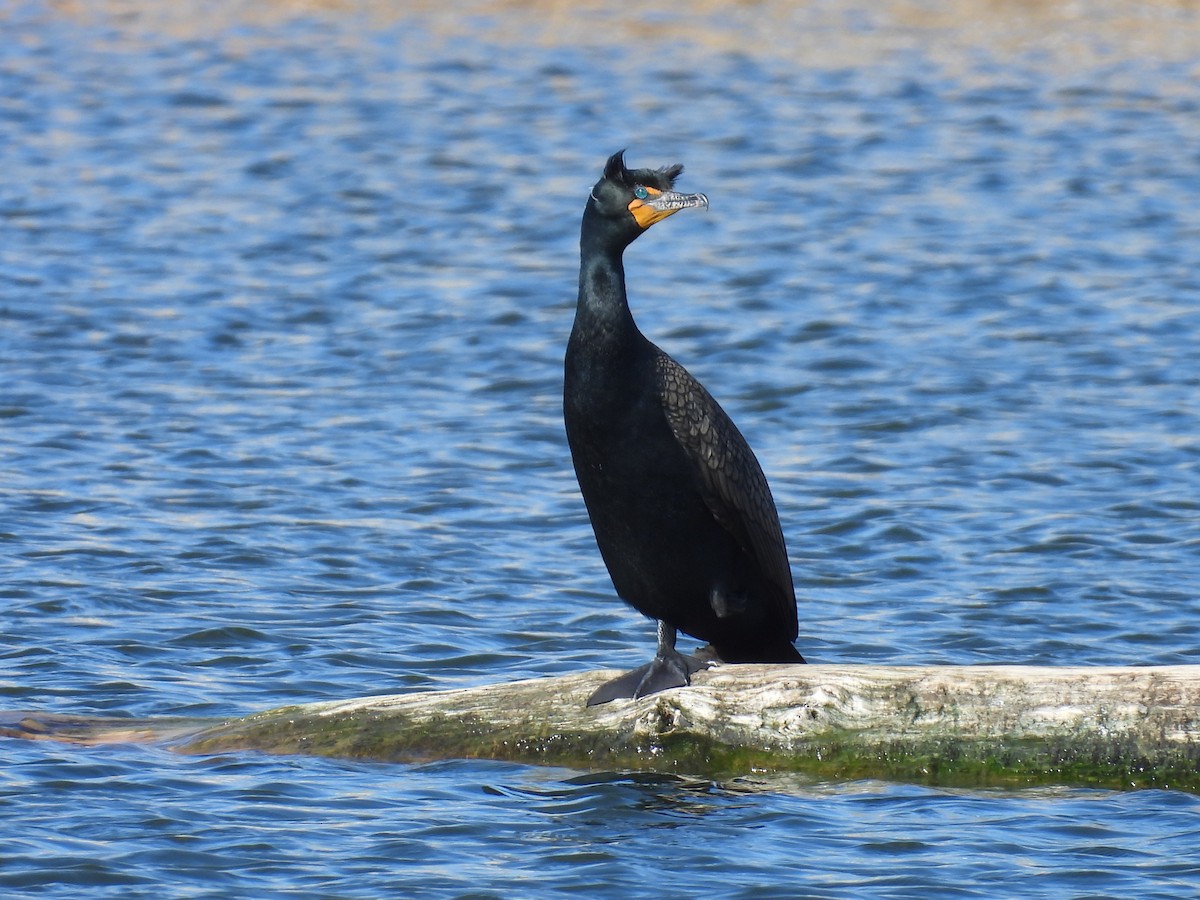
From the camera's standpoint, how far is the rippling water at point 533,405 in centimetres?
580

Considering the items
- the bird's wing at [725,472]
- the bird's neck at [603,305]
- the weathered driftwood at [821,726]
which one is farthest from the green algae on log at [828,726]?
the bird's neck at [603,305]

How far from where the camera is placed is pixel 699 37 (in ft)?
75.4

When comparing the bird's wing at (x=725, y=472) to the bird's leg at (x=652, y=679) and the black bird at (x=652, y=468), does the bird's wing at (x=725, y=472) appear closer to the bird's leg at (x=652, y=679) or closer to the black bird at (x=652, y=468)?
the black bird at (x=652, y=468)

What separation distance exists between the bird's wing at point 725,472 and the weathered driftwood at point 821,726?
437mm

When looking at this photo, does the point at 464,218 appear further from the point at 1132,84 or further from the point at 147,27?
the point at 147,27

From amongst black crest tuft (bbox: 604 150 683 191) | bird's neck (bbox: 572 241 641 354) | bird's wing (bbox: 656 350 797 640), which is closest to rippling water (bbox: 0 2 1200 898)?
bird's wing (bbox: 656 350 797 640)

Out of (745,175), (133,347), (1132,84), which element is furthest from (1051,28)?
(133,347)

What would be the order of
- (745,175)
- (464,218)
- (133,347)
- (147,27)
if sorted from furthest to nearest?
(147,27) → (745,175) → (464,218) → (133,347)

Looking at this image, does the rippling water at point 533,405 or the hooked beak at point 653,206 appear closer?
the rippling water at point 533,405

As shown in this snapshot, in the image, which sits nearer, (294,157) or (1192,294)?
(1192,294)

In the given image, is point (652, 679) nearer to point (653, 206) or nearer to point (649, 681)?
point (649, 681)

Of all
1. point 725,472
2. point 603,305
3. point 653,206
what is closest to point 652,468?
point 725,472

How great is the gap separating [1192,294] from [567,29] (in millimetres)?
11183

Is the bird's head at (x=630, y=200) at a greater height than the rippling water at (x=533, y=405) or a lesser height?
greater
